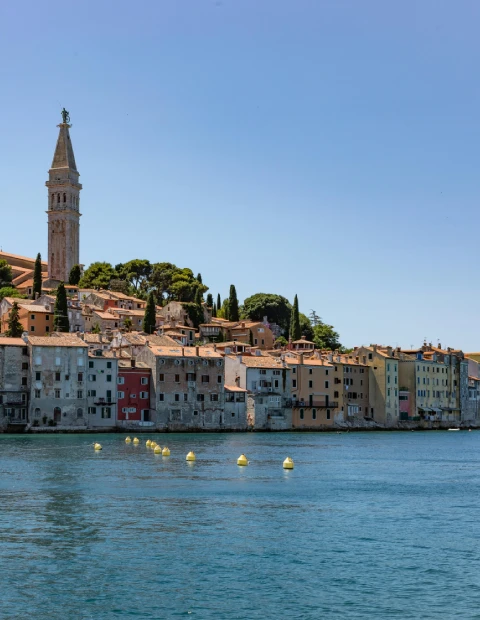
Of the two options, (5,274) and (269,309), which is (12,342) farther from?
(269,309)

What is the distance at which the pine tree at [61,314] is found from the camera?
94.7 meters

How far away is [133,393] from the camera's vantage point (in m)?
82.1

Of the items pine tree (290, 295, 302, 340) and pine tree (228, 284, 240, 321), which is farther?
pine tree (228, 284, 240, 321)

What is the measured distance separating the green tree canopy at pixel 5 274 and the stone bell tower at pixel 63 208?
566 centimetres

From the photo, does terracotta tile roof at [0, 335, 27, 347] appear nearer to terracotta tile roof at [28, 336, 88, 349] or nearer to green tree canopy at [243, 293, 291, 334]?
terracotta tile roof at [28, 336, 88, 349]

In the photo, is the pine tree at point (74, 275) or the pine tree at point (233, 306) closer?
the pine tree at point (233, 306)

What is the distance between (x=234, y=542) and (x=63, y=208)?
11455 centimetres

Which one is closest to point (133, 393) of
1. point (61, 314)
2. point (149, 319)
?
point (61, 314)

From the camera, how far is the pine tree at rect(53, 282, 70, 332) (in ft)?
311

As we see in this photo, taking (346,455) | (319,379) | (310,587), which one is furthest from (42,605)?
(319,379)

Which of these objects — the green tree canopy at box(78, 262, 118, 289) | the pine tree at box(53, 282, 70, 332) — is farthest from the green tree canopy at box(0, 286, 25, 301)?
the pine tree at box(53, 282, 70, 332)

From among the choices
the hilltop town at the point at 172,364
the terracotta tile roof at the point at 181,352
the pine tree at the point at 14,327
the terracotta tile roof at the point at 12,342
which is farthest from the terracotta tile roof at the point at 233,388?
the pine tree at the point at 14,327

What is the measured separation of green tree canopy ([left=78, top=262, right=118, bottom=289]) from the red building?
4051 cm

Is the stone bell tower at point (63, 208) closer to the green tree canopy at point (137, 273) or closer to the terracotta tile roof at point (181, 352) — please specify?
the green tree canopy at point (137, 273)
